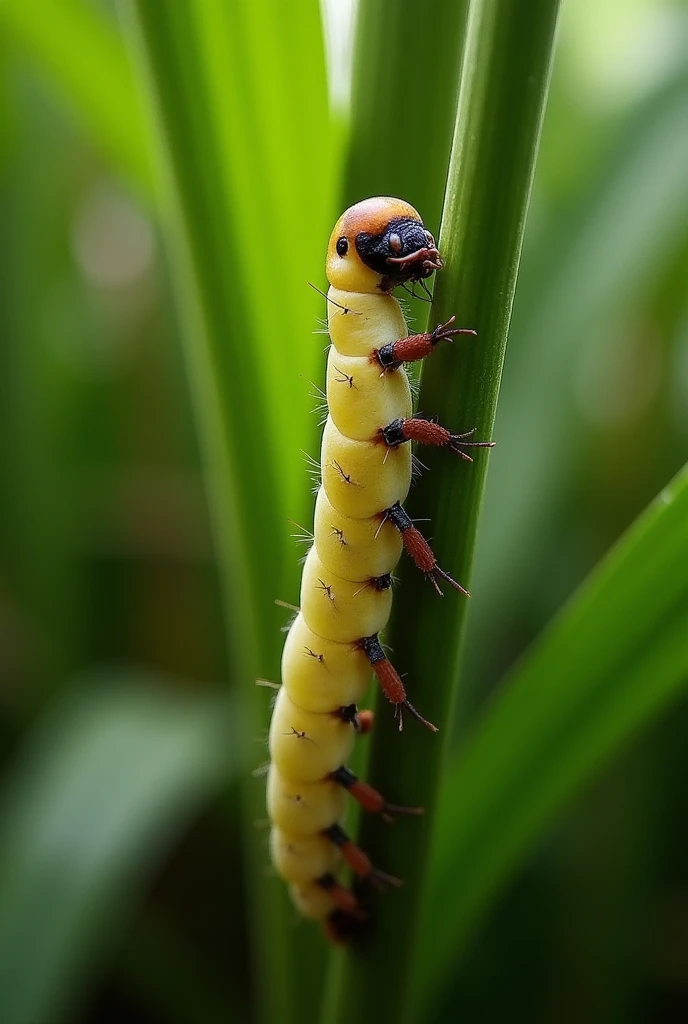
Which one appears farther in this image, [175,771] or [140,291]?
[140,291]

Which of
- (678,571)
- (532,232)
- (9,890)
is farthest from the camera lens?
(532,232)

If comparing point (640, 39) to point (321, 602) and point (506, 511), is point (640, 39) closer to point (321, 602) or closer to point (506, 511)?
point (506, 511)

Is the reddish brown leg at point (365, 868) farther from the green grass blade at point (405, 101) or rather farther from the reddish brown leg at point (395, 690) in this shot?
the green grass blade at point (405, 101)

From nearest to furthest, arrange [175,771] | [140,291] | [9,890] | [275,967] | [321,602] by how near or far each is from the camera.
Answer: [321,602] → [275,967] → [9,890] → [175,771] → [140,291]

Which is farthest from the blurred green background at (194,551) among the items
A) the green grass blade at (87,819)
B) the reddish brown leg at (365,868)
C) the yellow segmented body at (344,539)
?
the reddish brown leg at (365,868)

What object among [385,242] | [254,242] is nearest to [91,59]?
[254,242]

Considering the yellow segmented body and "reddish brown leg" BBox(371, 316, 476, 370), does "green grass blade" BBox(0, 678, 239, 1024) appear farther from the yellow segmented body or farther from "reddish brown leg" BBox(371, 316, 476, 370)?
"reddish brown leg" BBox(371, 316, 476, 370)

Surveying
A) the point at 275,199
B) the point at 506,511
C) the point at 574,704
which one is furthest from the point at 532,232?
the point at 574,704

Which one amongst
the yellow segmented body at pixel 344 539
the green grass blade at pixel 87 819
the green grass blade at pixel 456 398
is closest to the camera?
the green grass blade at pixel 456 398
